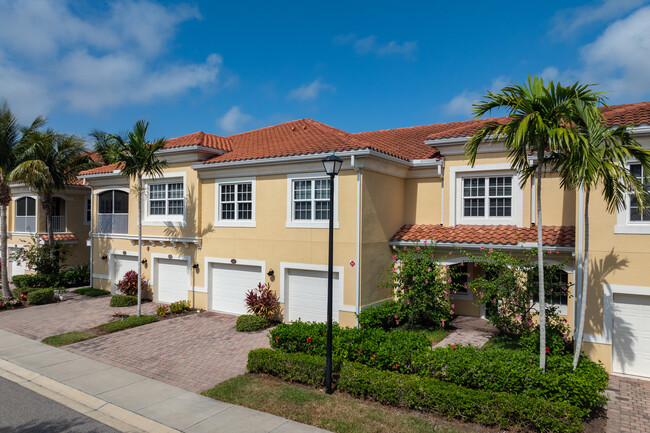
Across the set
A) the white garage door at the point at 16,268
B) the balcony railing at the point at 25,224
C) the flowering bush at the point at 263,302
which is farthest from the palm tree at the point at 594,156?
the white garage door at the point at 16,268

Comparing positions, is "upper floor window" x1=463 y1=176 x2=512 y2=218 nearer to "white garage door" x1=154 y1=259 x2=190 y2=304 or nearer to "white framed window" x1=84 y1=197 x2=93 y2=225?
"white garage door" x1=154 y1=259 x2=190 y2=304

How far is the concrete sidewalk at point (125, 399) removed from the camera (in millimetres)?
7828

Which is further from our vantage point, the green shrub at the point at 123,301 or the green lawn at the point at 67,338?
the green shrub at the point at 123,301

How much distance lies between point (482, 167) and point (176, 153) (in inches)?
466

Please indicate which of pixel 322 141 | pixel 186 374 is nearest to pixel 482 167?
pixel 322 141

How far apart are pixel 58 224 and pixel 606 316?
28.4 m

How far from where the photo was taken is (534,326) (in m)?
12.0

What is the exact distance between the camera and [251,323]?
46.9 feet

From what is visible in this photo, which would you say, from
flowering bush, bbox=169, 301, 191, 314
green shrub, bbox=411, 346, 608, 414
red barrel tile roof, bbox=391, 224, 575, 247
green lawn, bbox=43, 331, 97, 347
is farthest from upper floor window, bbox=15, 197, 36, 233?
green shrub, bbox=411, 346, 608, 414

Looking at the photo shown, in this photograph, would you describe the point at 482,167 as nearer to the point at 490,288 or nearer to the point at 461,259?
the point at 461,259

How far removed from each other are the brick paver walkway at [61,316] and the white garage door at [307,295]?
629 centimetres

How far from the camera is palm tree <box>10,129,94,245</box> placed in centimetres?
1942

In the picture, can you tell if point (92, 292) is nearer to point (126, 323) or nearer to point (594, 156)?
point (126, 323)

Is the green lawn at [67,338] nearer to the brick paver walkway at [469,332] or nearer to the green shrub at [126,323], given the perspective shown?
the green shrub at [126,323]
